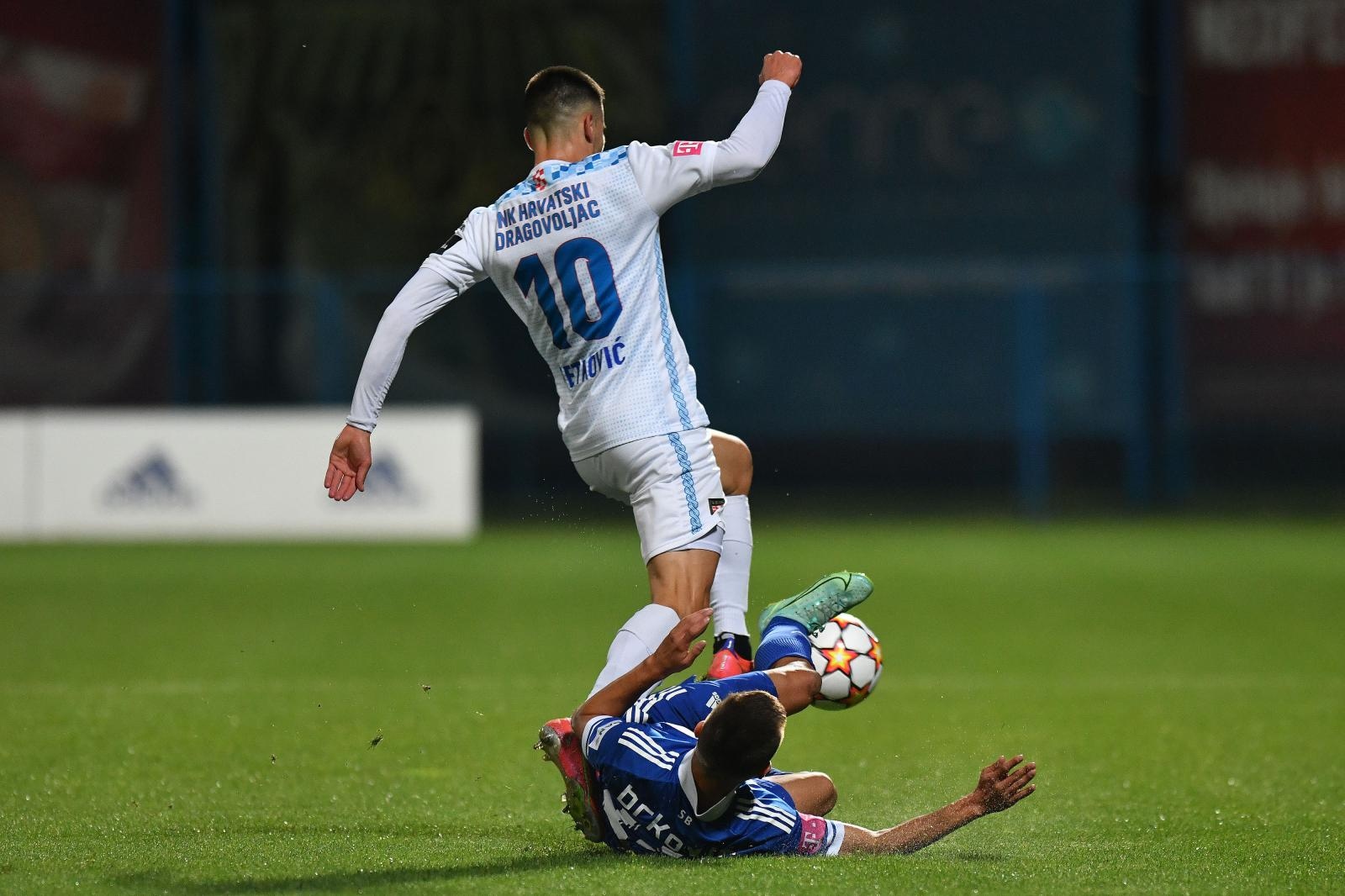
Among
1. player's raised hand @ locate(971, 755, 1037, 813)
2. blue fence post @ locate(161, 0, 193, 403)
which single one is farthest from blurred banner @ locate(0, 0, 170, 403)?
player's raised hand @ locate(971, 755, 1037, 813)

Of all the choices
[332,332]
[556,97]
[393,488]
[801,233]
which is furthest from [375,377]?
[332,332]

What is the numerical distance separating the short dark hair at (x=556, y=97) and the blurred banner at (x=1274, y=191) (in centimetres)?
1490

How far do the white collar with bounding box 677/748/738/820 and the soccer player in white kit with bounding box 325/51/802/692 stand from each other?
605 millimetres

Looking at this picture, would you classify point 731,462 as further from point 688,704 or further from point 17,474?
point 17,474

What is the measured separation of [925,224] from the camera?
20.1 metres

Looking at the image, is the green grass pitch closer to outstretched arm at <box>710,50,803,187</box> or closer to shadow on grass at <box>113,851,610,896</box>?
shadow on grass at <box>113,851,610,896</box>

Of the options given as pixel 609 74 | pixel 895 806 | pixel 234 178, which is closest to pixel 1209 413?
pixel 609 74

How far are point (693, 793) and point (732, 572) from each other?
1.36 metres

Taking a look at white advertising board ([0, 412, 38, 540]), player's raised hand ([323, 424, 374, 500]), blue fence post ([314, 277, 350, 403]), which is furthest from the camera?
blue fence post ([314, 277, 350, 403])

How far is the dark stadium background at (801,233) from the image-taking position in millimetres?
19797

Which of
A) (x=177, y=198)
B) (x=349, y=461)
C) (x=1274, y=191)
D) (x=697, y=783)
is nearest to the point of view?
(x=697, y=783)

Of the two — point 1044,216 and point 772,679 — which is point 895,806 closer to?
point 772,679

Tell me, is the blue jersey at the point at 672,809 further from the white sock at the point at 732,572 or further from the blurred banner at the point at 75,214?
the blurred banner at the point at 75,214

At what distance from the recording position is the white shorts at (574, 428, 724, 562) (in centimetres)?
560
